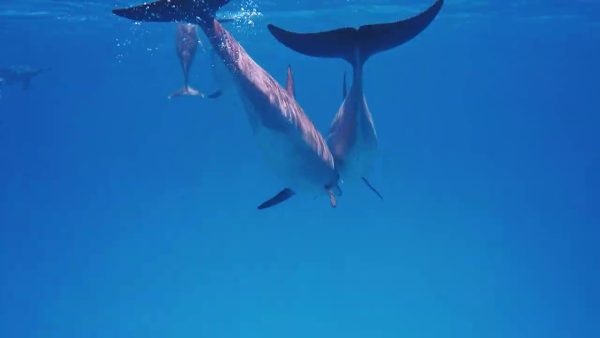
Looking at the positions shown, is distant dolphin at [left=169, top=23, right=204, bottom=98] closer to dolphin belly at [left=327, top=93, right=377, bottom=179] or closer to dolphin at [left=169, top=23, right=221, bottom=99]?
dolphin at [left=169, top=23, right=221, bottom=99]

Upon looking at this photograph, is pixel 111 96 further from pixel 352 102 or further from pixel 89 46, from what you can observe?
pixel 352 102

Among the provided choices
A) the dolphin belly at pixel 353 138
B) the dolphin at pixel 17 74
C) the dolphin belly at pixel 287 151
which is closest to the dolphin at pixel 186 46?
the dolphin belly at pixel 353 138

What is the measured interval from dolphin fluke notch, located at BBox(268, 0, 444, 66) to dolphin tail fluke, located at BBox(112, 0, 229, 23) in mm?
835

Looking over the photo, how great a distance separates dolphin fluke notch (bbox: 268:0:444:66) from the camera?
23.1 ft

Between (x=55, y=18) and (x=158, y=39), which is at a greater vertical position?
(x=55, y=18)

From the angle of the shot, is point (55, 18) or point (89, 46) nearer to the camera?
point (55, 18)

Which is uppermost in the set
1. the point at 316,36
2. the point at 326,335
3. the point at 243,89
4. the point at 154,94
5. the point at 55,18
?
the point at 316,36

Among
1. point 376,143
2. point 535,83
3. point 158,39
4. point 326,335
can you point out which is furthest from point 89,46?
point 535,83

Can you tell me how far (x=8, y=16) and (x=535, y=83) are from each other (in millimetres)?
57546

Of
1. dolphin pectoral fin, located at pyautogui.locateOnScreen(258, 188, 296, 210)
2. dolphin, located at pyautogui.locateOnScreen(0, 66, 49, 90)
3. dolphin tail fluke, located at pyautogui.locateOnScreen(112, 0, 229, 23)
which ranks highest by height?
dolphin tail fluke, located at pyautogui.locateOnScreen(112, 0, 229, 23)

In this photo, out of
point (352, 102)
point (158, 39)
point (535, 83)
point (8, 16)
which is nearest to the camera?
point (352, 102)

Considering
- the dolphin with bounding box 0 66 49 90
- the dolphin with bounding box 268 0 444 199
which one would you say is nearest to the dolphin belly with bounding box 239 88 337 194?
the dolphin with bounding box 268 0 444 199

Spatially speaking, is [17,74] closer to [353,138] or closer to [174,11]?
[353,138]

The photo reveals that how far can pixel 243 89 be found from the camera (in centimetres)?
709
